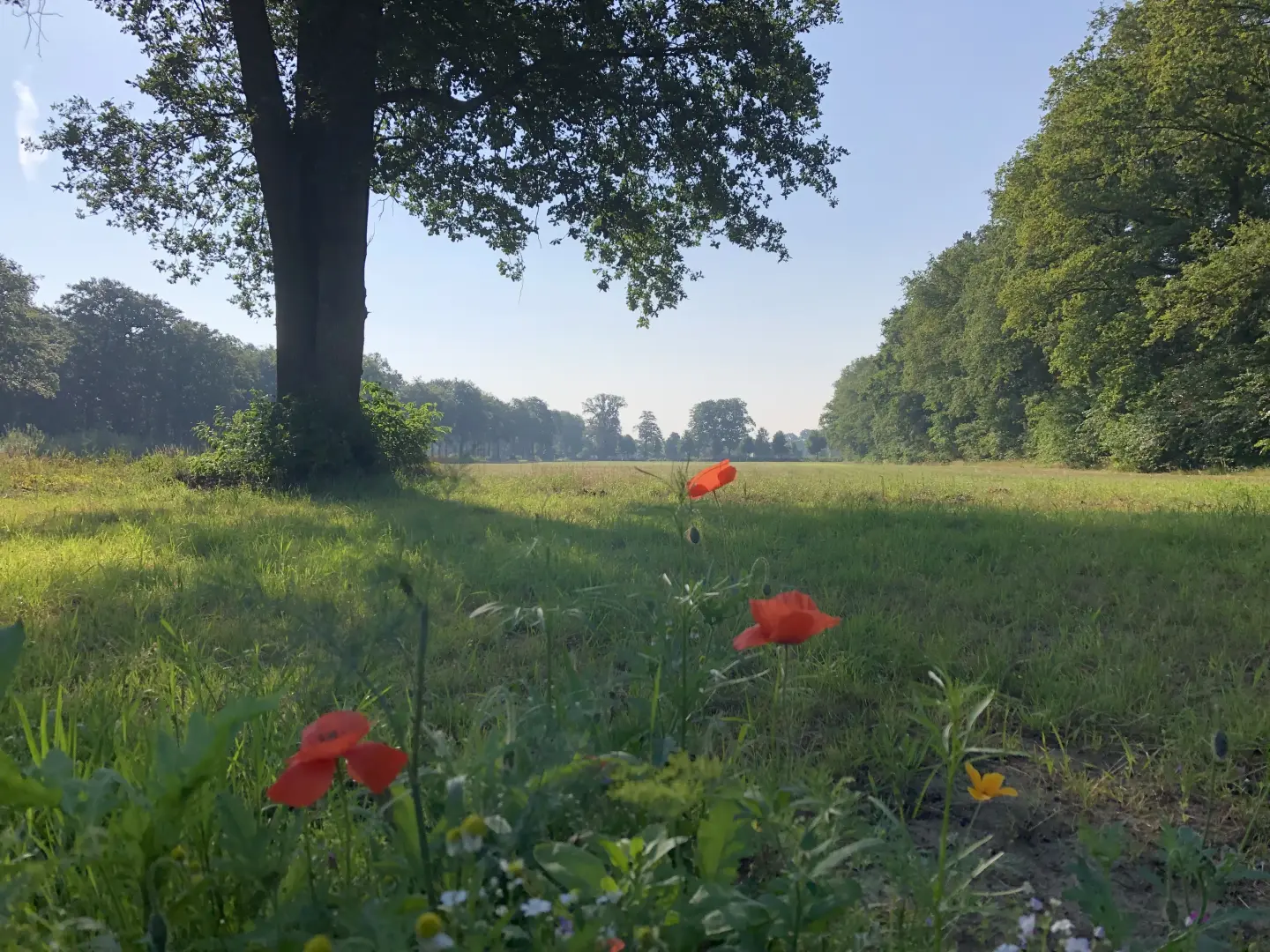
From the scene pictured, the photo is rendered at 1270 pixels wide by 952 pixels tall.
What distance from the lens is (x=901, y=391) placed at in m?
48.0

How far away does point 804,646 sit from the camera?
2537 mm

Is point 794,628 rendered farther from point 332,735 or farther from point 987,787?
point 332,735

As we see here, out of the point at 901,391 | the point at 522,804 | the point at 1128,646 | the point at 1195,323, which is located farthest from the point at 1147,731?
the point at 901,391

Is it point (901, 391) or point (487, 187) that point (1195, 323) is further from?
point (901, 391)

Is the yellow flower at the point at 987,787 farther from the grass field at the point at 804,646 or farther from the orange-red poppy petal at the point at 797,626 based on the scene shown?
the orange-red poppy petal at the point at 797,626

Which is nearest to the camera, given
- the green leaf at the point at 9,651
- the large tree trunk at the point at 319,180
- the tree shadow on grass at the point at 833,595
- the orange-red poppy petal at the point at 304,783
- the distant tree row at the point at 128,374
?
the orange-red poppy petal at the point at 304,783

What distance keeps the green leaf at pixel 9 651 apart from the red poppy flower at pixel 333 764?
41 centimetres

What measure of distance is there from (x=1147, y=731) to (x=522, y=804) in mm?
1932

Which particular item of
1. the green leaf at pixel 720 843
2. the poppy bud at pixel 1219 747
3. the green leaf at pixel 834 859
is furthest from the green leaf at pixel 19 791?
the poppy bud at pixel 1219 747

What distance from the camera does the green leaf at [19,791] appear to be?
0.83 metres

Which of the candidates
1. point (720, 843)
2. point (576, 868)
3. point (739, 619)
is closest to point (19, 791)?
point (576, 868)

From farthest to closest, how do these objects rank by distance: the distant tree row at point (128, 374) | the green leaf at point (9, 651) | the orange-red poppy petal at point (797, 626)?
the distant tree row at point (128, 374) < the orange-red poppy petal at point (797, 626) < the green leaf at point (9, 651)

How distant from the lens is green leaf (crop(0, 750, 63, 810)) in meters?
0.83

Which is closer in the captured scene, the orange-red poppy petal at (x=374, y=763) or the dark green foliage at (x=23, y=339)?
the orange-red poppy petal at (x=374, y=763)
